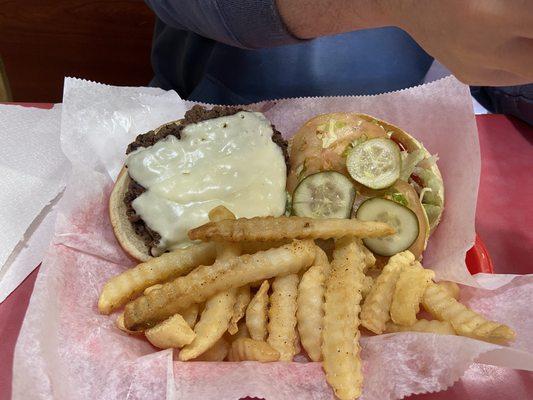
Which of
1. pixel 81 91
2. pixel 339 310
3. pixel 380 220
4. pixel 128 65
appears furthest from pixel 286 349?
pixel 128 65

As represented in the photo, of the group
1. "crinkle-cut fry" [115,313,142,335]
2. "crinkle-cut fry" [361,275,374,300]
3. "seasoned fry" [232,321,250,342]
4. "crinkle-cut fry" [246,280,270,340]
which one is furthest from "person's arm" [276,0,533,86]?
"crinkle-cut fry" [115,313,142,335]

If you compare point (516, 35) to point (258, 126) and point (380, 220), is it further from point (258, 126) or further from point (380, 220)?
point (258, 126)

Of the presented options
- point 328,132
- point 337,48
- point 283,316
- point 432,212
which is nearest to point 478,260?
point 432,212

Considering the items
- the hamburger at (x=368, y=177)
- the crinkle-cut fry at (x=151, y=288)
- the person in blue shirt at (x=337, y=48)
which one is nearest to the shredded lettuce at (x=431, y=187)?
the hamburger at (x=368, y=177)

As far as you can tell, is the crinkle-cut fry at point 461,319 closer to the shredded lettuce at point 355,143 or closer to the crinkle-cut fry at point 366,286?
the crinkle-cut fry at point 366,286

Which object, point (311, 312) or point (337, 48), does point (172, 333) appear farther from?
point (337, 48)

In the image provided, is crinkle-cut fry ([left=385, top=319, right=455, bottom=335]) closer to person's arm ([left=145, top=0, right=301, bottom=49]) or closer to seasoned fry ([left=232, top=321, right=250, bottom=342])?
seasoned fry ([left=232, top=321, right=250, bottom=342])

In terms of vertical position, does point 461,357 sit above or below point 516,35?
below
